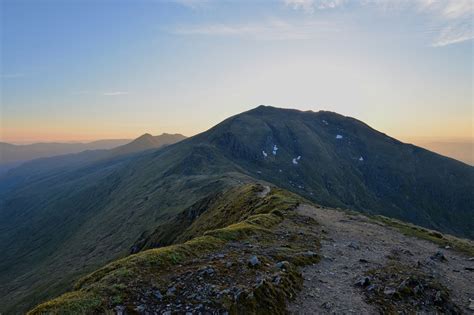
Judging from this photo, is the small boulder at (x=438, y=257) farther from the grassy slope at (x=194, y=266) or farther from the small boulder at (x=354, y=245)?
the grassy slope at (x=194, y=266)

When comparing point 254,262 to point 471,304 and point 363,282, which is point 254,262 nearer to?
point 363,282

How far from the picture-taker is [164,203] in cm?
17812

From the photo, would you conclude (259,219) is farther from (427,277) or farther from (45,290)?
(45,290)

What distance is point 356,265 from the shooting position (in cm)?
2788

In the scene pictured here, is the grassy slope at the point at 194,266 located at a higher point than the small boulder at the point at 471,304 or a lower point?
higher

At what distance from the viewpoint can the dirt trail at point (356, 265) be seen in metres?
20.3

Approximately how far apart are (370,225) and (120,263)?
38.9 meters

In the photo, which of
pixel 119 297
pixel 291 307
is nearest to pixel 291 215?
pixel 291 307

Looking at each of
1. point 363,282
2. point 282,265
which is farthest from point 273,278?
point 363,282

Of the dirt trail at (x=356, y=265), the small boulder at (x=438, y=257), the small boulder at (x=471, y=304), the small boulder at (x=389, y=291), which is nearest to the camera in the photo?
the dirt trail at (x=356, y=265)

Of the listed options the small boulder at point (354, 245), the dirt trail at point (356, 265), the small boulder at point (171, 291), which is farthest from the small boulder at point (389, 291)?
the small boulder at point (171, 291)

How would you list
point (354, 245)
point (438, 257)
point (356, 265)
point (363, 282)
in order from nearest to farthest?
1. point (363, 282)
2. point (356, 265)
3. point (438, 257)
4. point (354, 245)

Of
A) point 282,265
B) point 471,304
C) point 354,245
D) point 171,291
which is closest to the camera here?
point 171,291

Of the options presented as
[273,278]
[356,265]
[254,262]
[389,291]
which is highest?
[254,262]
